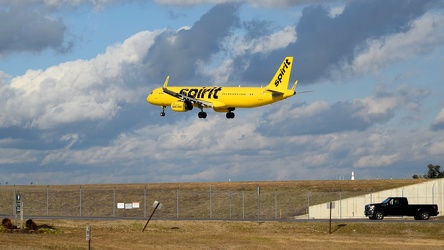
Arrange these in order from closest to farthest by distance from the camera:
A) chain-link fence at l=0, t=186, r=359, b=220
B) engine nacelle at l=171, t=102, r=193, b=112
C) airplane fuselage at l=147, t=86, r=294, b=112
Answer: airplane fuselage at l=147, t=86, r=294, b=112
engine nacelle at l=171, t=102, r=193, b=112
chain-link fence at l=0, t=186, r=359, b=220

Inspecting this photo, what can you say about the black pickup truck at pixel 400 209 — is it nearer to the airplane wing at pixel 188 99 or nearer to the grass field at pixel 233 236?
the grass field at pixel 233 236

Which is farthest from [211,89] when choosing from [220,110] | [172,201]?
[172,201]

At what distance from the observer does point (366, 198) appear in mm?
78625

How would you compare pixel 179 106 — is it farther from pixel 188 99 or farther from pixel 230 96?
pixel 230 96

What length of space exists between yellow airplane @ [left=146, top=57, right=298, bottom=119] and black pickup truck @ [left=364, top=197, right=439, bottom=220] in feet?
46.7

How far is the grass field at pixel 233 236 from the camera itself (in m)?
55.0

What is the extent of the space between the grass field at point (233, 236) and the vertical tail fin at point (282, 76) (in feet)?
63.9

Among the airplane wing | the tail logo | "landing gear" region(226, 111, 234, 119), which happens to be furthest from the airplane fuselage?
the tail logo

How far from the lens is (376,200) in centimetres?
7931

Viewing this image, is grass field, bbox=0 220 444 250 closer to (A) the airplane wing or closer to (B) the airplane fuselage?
(B) the airplane fuselage

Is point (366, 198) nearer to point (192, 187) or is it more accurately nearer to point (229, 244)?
point (229, 244)

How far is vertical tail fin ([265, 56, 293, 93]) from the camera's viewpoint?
277ft

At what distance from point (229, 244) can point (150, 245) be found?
4.80 meters

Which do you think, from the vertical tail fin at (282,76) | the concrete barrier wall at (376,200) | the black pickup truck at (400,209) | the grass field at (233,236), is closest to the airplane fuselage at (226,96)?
the vertical tail fin at (282,76)
